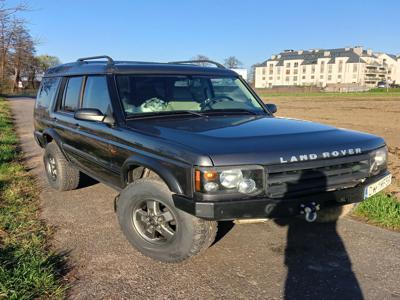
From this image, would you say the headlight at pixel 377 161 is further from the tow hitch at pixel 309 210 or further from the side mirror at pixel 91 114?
the side mirror at pixel 91 114

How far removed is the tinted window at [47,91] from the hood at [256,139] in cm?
258

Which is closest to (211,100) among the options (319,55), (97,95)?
(97,95)

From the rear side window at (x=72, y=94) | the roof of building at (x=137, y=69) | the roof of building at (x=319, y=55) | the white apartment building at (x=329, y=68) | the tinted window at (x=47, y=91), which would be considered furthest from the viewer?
the roof of building at (x=319, y=55)

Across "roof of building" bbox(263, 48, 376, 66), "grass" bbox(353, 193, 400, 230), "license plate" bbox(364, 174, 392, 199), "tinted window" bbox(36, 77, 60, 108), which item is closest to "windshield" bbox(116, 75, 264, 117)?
"license plate" bbox(364, 174, 392, 199)

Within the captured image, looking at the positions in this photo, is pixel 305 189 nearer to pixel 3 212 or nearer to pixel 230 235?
pixel 230 235

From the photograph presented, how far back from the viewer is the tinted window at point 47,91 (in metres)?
6.20

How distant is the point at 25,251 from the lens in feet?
12.8

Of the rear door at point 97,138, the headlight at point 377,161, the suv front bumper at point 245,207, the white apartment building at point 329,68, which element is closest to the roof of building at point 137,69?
the rear door at point 97,138

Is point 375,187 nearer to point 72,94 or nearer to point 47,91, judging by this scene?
point 72,94

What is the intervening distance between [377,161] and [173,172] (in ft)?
6.51

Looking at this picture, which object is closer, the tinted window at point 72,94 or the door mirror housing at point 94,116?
the door mirror housing at point 94,116

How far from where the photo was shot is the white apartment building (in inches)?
5133

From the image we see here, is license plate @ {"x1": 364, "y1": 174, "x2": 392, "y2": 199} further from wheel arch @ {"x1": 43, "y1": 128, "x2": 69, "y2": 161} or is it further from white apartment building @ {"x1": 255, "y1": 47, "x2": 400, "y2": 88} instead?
white apartment building @ {"x1": 255, "y1": 47, "x2": 400, "y2": 88}

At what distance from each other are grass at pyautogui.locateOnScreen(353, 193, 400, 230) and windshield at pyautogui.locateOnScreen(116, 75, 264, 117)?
1798mm
